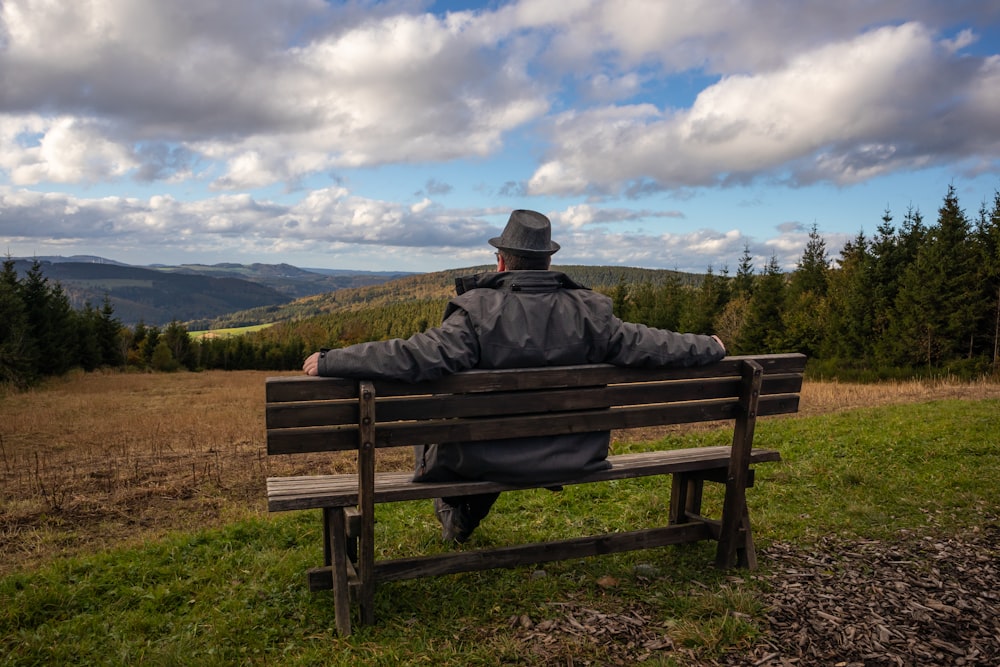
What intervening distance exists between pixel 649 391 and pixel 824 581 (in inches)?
70.1

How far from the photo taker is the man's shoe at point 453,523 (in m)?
5.13

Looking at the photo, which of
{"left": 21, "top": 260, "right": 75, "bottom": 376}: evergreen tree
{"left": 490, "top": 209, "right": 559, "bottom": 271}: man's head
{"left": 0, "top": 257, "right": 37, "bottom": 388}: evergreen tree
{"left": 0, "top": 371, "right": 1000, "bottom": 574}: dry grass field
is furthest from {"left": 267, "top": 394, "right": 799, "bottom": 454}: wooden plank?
{"left": 21, "top": 260, "right": 75, "bottom": 376}: evergreen tree

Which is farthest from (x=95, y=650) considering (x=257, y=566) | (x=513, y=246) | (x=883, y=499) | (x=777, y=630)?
(x=883, y=499)

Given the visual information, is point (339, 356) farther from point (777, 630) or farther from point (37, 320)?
point (37, 320)

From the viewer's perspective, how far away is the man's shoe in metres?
5.13

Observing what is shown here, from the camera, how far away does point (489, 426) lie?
382 cm

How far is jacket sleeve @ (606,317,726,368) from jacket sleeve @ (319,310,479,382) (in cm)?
108

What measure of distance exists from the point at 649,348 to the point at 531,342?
76cm

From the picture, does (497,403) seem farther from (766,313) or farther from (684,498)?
(766,313)

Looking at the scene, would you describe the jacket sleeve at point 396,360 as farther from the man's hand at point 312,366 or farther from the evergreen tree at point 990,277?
the evergreen tree at point 990,277

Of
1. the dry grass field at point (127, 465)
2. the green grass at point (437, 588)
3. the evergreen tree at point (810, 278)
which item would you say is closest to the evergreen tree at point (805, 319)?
the evergreen tree at point (810, 278)

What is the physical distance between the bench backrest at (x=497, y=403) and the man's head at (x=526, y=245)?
0.86 m

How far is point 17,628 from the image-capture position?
3867 millimetres

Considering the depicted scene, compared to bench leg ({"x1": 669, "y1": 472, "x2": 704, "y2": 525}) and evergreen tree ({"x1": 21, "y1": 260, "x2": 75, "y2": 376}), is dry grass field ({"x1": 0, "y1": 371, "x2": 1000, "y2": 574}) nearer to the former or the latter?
bench leg ({"x1": 669, "y1": 472, "x2": 704, "y2": 525})
